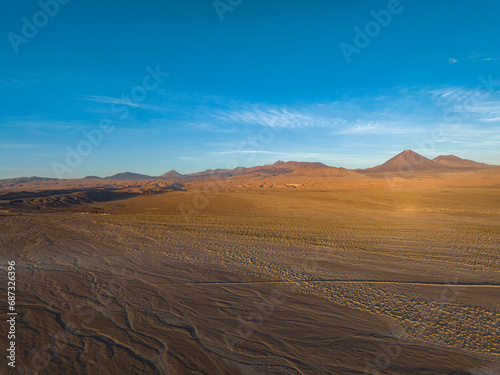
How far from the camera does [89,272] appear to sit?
10289 millimetres

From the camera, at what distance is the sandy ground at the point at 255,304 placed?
5508 millimetres

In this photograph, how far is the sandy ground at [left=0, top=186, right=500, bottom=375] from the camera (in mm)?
5508

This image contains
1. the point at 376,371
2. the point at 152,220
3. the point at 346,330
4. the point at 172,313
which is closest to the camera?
the point at 376,371

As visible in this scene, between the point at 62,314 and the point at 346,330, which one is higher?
the point at 62,314

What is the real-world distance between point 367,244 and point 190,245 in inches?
425

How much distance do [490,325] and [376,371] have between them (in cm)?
425

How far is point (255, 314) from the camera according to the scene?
743 cm

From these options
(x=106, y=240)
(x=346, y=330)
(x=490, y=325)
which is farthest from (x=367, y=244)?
(x=106, y=240)

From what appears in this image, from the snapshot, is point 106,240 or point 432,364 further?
point 106,240

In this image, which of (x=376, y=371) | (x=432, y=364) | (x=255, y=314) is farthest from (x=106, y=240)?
(x=432, y=364)

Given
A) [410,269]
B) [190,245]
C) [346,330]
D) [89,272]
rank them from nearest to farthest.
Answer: [346,330]
[89,272]
[410,269]
[190,245]

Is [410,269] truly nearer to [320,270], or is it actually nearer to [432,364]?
[320,270]

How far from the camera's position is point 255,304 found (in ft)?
26.3

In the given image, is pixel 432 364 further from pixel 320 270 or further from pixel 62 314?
pixel 62 314
